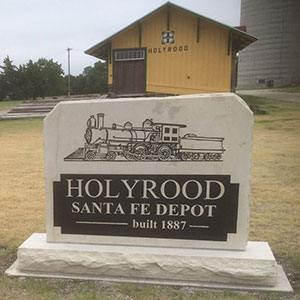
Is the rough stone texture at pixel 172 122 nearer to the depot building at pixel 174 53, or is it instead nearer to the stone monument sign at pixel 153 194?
the stone monument sign at pixel 153 194

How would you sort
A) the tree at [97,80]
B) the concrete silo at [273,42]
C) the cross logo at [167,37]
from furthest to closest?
the tree at [97,80], the concrete silo at [273,42], the cross logo at [167,37]

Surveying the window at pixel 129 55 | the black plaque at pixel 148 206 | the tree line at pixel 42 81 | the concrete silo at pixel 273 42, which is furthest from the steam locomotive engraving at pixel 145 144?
the tree line at pixel 42 81

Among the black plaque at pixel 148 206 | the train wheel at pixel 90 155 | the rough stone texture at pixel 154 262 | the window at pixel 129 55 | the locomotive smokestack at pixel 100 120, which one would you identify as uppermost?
the window at pixel 129 55

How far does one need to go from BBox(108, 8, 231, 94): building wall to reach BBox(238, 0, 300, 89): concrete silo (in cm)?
2666

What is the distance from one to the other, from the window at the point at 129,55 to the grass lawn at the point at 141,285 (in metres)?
6.53

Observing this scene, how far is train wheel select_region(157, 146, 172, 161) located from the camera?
294 cm

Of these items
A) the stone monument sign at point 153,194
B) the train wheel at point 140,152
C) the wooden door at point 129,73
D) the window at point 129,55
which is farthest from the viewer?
the wooden door at point 129,73

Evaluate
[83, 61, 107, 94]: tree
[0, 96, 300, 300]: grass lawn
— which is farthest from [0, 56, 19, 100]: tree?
[0, 96, 300, 300]: grass lawn

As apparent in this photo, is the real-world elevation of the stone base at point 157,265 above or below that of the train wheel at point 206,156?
below

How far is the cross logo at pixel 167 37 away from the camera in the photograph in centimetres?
1498

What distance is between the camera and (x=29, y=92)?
52.6 metres

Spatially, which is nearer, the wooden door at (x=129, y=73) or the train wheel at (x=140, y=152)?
the train wheel at (x=140, y=152)

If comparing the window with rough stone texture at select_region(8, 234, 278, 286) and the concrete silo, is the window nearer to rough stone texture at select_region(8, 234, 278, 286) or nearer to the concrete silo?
rough stone texture at select_region(8, 234, 278, 286)

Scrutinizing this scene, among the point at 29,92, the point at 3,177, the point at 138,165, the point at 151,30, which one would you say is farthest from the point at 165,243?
the point at 29,92
